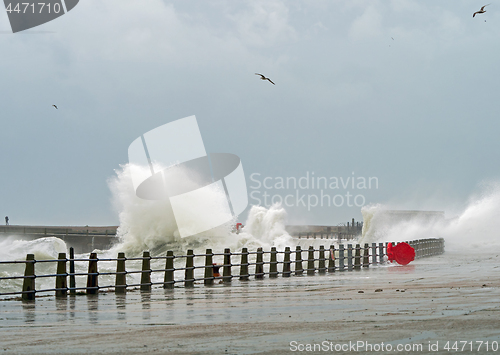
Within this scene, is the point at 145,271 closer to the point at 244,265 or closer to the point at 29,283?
Result: the point at 29,283

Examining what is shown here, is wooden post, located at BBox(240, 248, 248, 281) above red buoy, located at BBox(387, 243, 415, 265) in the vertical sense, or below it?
below

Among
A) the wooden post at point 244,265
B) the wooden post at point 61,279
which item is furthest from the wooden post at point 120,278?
the wooden post at point 244,265

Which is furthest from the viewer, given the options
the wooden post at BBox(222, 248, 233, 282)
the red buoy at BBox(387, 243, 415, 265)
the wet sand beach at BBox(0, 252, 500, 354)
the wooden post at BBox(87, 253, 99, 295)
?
the red buoy at BBox(387, 243, 415, 265)

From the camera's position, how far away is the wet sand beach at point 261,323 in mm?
6773

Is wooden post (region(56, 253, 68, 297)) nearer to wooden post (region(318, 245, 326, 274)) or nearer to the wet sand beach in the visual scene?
the wet sand beach

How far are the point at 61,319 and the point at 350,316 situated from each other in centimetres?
435

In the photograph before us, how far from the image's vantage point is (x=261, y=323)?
8.84 metres

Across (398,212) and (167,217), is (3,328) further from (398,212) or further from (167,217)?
(398,212)

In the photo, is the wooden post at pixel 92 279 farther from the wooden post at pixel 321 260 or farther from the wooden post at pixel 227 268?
the wooden post at pixel 321 260

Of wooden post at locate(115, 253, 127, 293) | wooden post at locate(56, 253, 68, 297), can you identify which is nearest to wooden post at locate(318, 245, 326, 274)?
wooden post at locate(115, 253, 127, 293)

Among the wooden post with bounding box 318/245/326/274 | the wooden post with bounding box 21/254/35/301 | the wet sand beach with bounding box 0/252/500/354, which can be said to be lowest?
the wet sand beach with bounding box 0/252/500/354

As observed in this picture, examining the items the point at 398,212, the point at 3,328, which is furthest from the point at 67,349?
the point at 398,212

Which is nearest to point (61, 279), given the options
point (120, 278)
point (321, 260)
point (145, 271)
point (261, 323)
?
point (120, 278)

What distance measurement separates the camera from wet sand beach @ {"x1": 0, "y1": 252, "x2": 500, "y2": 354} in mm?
6773
